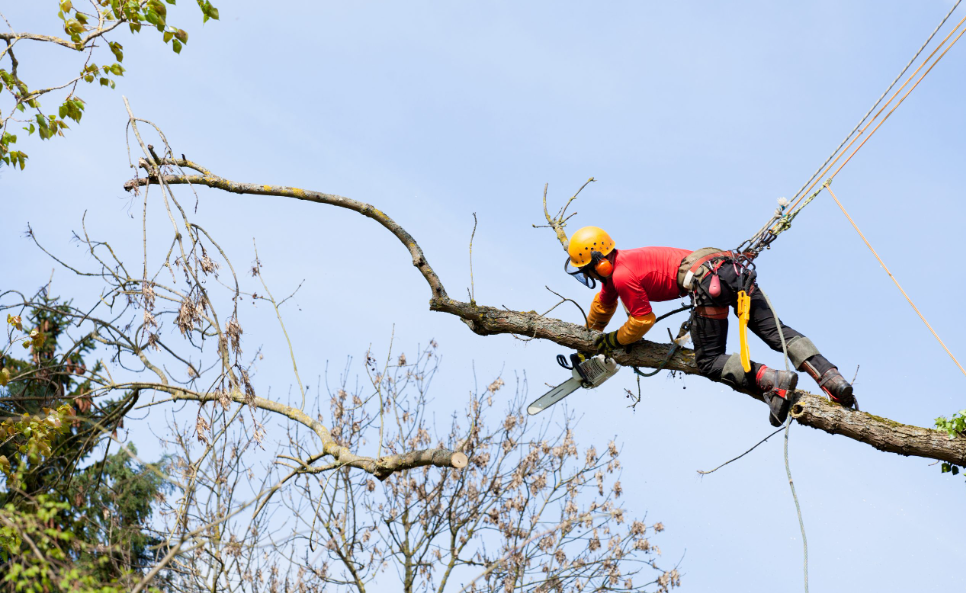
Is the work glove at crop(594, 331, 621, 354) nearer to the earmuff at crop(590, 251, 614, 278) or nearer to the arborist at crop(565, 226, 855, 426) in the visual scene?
the arborist at crop(565, 226, 855, 426)

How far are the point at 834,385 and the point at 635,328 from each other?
1.35m

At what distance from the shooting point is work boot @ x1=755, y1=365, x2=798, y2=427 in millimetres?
5242

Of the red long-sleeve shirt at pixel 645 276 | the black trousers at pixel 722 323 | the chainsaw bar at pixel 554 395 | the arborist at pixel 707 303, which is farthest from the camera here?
the chainsaw bar at pixel 554 395

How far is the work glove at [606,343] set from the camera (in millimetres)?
5875

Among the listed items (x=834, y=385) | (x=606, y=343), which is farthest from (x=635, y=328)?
(x=834, y=385)

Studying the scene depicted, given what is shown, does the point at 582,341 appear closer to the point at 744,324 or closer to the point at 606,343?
Answer: the point at 606,343

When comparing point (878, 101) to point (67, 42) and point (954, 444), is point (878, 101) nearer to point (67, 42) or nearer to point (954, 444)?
point (954, 444)

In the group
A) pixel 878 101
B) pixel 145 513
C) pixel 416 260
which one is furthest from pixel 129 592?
pixel 145 513

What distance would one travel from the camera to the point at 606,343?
19.5 feet

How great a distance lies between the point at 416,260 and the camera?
6266mm

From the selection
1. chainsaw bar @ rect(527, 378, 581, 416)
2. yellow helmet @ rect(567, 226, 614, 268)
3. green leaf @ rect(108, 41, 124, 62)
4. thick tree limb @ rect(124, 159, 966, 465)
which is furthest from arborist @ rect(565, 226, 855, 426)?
green leaf @ rect(108, 41, 124, 62)

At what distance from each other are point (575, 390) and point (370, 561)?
4.34m

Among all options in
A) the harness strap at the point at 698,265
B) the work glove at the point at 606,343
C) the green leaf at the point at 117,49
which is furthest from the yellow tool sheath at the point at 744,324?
the green leaf at the point at 117,49

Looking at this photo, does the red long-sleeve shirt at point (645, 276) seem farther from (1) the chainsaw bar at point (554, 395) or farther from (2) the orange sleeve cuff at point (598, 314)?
(1) the chainsaw bar at point (554, 395)
